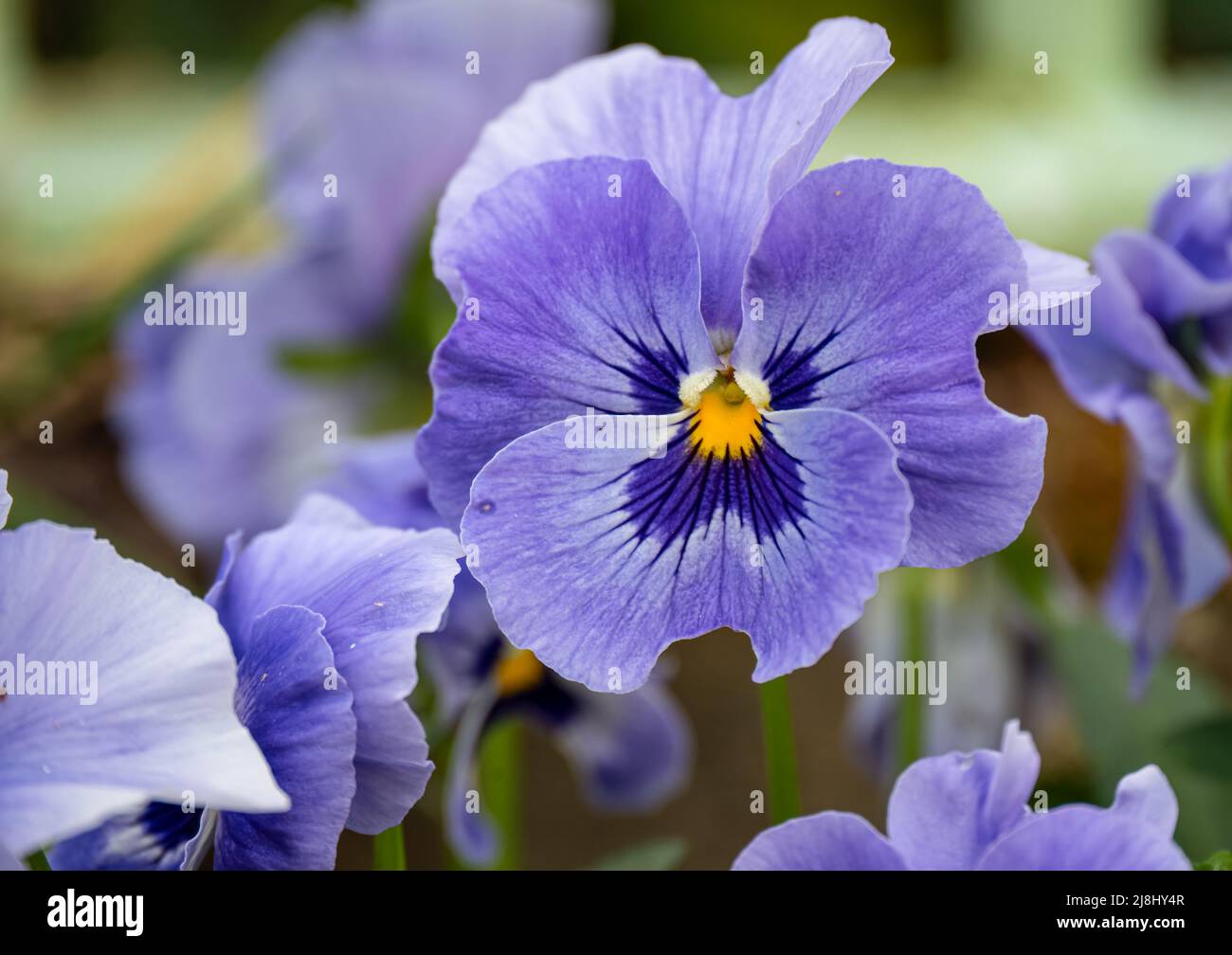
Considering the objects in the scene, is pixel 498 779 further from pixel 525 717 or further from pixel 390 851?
pixel 390 851

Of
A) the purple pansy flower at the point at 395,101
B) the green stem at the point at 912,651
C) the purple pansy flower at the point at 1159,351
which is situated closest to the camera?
the purple pansy flower at the point at 1159,351

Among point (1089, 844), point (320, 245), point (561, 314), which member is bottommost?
point (1089, 844)

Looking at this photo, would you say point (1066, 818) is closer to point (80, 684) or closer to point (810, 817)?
point (810, 817)

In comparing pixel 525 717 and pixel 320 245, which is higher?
pixel 320 245

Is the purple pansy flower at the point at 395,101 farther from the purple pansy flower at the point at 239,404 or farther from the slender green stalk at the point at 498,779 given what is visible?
the slender green stalk at the point at 498,779

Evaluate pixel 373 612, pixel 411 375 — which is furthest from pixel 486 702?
pixel 411 375

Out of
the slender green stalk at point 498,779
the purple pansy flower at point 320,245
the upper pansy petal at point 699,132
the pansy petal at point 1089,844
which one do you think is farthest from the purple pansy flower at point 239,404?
the pansy petal at point 1089,844

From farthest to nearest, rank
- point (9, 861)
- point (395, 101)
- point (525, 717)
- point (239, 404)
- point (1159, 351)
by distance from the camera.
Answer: point (239, 404) < point (395, 101) < point (525, 717) < point (1159, 351) < point (9, 861)
